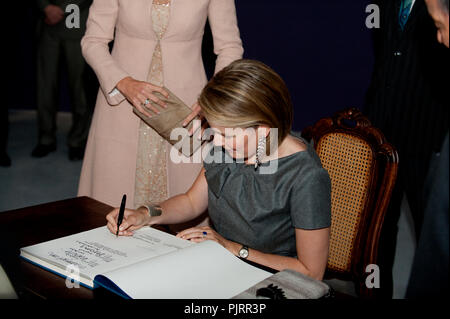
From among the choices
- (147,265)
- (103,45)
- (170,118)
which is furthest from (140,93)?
(147,265)

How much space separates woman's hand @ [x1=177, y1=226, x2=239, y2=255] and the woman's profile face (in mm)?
234

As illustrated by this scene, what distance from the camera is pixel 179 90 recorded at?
2104 millimetres

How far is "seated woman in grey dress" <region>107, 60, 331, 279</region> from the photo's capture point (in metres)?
1.35

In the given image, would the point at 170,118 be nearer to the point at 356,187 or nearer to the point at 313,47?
the point at 356,187

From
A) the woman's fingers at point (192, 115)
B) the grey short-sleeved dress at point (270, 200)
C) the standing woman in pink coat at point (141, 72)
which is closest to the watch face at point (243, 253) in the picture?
the grey short-sleeved dress at point (270, 200)

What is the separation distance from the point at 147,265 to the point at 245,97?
0.50 meters

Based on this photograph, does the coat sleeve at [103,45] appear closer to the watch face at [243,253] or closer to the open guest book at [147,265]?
the open guest book at [147,265]

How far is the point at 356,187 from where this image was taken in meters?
1.59

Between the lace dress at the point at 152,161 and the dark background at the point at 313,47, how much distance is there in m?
2.96

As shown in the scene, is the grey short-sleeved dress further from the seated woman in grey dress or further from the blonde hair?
the blonde hair

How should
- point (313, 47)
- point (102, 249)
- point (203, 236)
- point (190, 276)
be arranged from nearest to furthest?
point (190, 276)
point (102, 249)
point (203, 236)
point (313, 47)

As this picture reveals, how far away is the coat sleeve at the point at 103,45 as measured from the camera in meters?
2.01
